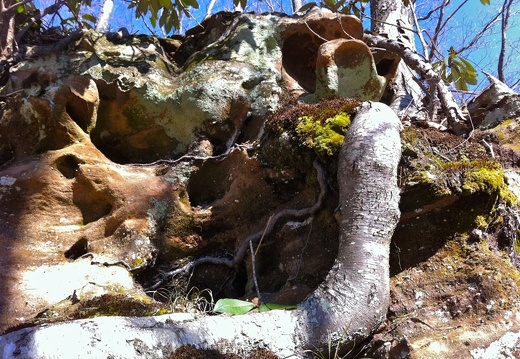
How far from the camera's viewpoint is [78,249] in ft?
8.84

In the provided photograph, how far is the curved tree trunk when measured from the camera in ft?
4.82

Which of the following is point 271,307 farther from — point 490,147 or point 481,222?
point 490,147

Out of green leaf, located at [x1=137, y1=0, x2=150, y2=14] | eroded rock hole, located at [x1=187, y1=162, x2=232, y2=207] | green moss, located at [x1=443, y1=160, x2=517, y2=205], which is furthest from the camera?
green leaf, located at [x1=137, y1=0, x2=150, y2=14]

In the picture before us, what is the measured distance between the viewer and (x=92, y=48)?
11.1 ft

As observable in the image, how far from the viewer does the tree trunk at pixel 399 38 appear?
13.4ft

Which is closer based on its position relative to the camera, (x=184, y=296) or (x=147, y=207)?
(x=184, y=296)

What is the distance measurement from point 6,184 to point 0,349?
1.51m

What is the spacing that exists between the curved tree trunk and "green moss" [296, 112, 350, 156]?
0.36ft

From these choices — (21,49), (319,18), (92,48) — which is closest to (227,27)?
(319,18)

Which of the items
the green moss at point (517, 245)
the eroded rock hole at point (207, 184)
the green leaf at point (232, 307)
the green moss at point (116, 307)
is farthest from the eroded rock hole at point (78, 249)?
the green moss at point (517, 245)

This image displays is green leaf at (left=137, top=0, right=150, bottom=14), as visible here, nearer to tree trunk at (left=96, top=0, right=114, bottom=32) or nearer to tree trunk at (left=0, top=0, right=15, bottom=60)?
tree trunk at (left=0, top=0, right=15, bottom=60)

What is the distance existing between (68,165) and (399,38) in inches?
125

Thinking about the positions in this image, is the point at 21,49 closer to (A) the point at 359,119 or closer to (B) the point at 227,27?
(B) the point at 227,27

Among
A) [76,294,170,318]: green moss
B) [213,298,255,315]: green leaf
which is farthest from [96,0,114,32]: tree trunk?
[213,298,255,315]: green leaf
